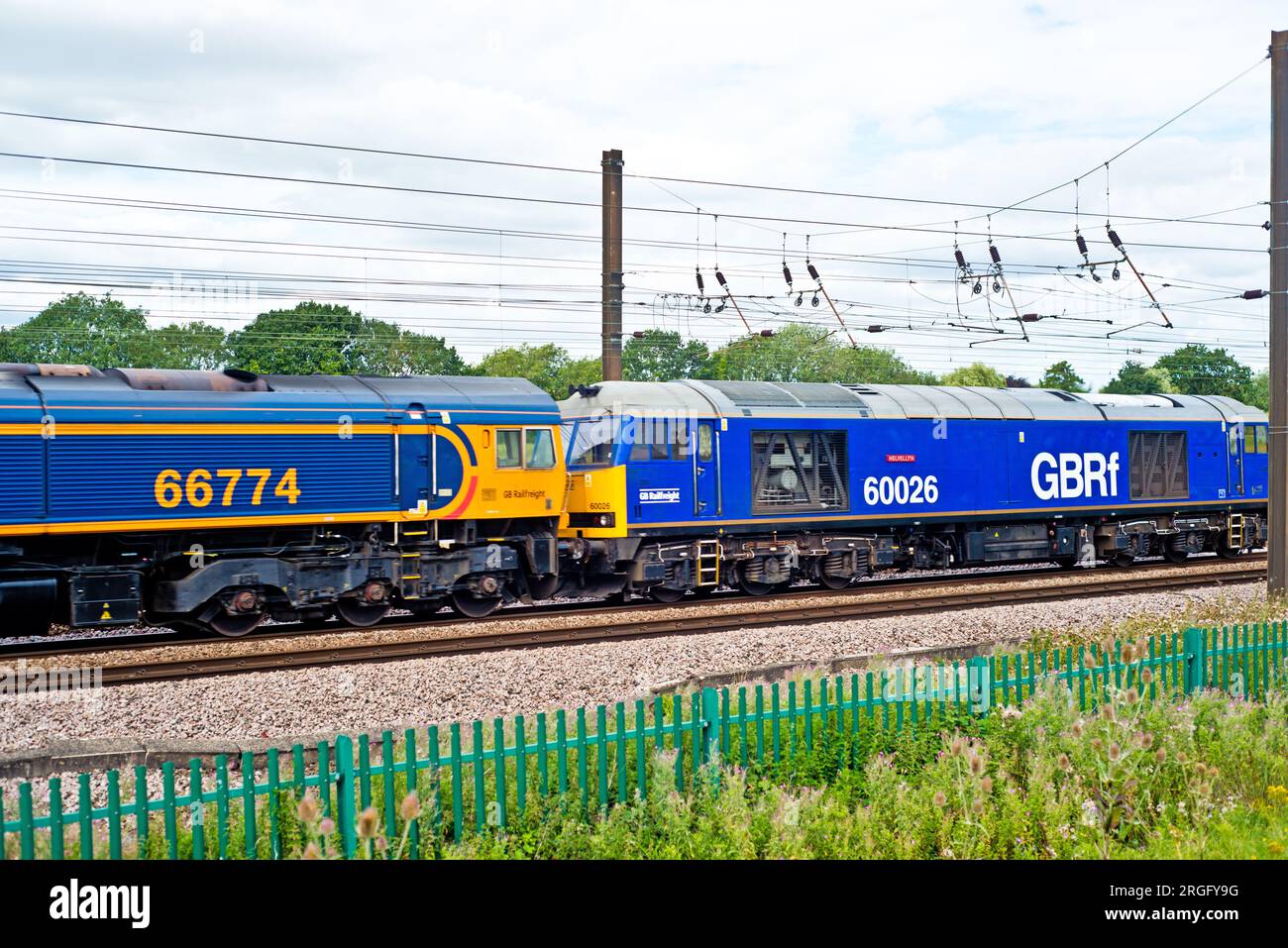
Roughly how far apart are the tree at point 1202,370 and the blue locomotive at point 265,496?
75774mm

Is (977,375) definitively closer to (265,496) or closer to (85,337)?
(85,337)

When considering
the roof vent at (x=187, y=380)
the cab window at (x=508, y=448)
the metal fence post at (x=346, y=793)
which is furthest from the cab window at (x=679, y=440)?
the metal fence post at (x=346, y=793)

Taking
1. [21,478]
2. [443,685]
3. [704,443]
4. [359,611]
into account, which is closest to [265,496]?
[359,611]

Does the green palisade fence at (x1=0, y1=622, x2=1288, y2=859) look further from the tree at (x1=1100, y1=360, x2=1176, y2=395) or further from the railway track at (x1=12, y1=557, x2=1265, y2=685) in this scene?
the tree at (x1=1100, y1=360, x2=1176, y2=395)

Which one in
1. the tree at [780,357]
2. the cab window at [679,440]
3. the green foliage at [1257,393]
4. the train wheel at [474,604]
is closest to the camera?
the train wheel at [474,604]

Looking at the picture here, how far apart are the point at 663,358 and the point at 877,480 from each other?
56.5 meters

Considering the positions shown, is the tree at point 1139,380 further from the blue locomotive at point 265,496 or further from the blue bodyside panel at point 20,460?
the blue bodyside panel at point 20,460

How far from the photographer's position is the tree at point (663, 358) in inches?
2857

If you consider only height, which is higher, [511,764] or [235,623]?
[235,623]

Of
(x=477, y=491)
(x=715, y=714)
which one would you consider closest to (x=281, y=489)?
(x=477, y=491)

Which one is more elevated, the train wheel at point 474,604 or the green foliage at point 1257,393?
the green foliage at point 1257,393

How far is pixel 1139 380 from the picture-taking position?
86438mm

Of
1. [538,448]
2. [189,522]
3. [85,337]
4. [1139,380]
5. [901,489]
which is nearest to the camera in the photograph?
[189,522]

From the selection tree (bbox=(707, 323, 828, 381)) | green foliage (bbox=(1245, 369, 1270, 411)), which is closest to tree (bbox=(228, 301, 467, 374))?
tree (bbox=(707, 323, 828, 381))
